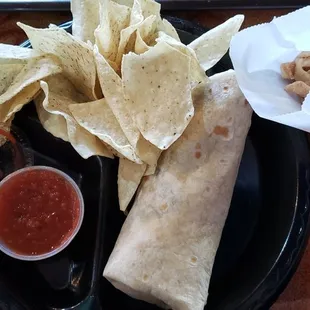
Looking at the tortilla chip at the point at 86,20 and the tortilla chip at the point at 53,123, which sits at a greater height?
the tortilla chip at the point at 86,20

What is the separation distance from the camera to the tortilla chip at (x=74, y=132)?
1.12 metres

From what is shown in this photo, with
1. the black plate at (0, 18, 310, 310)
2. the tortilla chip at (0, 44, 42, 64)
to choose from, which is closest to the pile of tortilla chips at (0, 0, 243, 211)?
the tortilla chip at (0, 44, 42, 64)

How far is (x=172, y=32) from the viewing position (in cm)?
125

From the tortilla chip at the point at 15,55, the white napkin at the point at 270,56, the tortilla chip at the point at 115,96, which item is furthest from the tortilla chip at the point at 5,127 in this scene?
the white napkin at the point at 270,56

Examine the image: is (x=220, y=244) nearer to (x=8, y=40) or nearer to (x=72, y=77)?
(x=72, y=77)

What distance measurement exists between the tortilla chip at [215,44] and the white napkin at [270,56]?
0.05m

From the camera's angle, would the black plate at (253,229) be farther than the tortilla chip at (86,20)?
No

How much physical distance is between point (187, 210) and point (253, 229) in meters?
0.24

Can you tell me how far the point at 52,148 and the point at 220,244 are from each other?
1.55ft

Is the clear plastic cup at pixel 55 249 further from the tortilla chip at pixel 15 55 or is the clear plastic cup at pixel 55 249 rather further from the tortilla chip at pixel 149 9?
the tortilla chip at pixel 149 9

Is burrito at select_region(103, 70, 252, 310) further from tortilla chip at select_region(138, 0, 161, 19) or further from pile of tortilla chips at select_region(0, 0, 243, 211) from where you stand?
tortilla chip at select_region(138, 0, 161, 19)

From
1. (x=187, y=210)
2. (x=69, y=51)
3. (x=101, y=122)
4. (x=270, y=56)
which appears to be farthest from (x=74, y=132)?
(x=270, y=56)

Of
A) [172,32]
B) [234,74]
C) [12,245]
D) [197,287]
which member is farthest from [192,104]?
[12,245]

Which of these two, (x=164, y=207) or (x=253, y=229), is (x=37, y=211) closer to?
(x=164, y=207)
